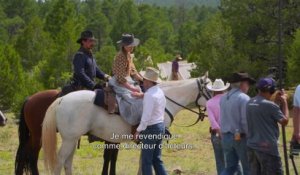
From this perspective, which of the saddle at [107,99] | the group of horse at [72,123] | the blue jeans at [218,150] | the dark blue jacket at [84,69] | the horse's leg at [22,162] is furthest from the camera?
the horse's leg at [22,162]

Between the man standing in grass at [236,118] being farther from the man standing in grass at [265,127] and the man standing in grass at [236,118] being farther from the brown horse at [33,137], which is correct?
the brown horse at [33,137]

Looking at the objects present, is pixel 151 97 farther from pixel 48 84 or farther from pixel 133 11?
pixel 133 11

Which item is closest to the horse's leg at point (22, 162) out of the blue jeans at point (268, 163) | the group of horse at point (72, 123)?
the group of horse at point (72, 123)

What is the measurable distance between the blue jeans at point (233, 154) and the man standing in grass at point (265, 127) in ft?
1.55

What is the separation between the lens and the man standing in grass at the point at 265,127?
6.49 metres

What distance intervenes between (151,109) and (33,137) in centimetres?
306

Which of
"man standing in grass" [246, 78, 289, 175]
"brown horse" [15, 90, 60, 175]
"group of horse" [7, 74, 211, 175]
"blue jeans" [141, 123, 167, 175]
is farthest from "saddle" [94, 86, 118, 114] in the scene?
"man standing in grass" [246, 78, 289, 175]

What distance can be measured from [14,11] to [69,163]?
61464 mm

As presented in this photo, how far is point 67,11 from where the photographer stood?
4747 centimetres

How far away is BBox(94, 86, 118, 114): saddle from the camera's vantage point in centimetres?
882

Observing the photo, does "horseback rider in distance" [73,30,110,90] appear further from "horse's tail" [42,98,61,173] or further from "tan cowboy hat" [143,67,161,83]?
"tan cowboy hat" [143,67,161,83]

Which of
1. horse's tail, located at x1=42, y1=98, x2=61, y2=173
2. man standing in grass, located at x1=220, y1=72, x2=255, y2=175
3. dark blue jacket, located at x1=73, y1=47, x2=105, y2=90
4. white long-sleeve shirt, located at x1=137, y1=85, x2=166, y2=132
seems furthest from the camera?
dark blue jacket, located at x1=73, y1=47, x2=105, y2=90

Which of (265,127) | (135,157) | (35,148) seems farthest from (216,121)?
(135,157)

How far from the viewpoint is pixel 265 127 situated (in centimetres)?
654
